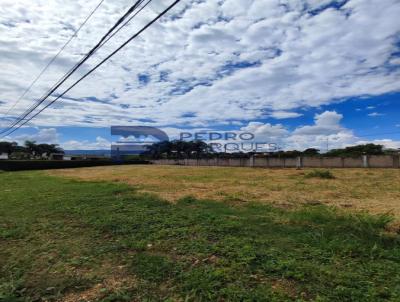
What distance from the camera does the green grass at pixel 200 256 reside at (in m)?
3.15

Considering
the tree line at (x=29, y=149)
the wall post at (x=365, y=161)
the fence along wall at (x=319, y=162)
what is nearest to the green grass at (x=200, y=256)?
the fence along wall at (x=319, y=162)

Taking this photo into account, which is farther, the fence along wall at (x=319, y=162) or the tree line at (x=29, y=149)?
the tree line at (x=29, y=149)

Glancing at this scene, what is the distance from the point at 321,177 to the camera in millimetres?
17531

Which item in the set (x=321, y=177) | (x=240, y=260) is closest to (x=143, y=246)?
(x=240, y=260)

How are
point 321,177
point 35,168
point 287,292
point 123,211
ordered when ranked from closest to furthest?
point 287,292 → point 123,211 → point 321,177 → point 35,168

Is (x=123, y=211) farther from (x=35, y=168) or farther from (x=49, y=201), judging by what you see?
(x=35, y=168)

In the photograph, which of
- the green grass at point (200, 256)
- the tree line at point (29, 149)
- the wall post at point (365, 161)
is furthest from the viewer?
the tree line at point (29, 149)

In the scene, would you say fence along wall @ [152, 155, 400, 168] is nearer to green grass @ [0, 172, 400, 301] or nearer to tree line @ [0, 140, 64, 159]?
green grass @ [0, 172, 400, 301]

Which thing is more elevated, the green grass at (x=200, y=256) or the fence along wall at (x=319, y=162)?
the fence along wall at (x=319, y=162)

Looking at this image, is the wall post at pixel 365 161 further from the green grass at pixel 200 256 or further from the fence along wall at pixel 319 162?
the green grass at pixel 200 256

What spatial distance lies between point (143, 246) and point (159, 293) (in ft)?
5.16

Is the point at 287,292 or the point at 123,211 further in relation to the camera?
the point at 123,211

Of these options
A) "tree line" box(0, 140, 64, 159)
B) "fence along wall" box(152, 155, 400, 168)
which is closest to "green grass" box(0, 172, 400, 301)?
"fence along wall" box(152, 155, 400, 168)

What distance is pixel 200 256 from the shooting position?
4141 millimetres
